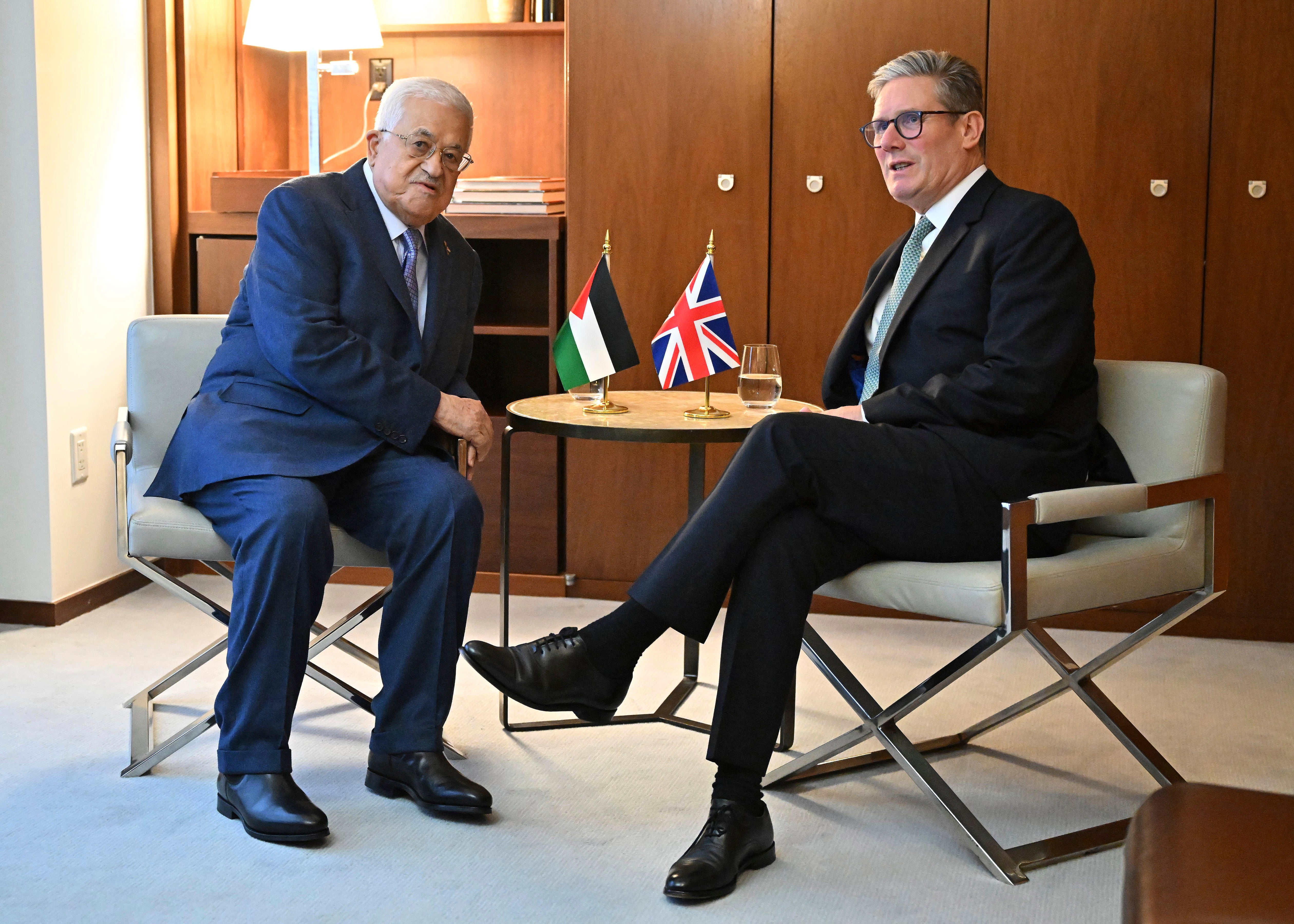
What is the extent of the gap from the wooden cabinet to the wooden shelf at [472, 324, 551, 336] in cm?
192

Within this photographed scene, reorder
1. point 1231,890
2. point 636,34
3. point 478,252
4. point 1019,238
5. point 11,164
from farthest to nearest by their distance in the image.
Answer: point 478,252 < point 636,34 < point 11,164 < point 1019,238 < point 1231,890

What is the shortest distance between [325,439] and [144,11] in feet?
7.04

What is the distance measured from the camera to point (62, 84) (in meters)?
3.53

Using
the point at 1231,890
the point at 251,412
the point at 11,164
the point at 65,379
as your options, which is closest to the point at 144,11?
the point at 11,164

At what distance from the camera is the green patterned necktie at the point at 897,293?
2635 mm

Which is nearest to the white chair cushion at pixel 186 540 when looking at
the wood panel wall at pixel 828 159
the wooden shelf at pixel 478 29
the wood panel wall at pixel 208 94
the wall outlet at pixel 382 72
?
the wood panel wall at pixel 828 159

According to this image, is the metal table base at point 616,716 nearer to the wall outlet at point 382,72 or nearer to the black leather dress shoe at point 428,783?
the black leather dress shoe at point 428,783

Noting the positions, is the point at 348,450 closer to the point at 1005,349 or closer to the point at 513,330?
the point at 1005,349

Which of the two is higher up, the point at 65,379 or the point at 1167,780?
the point at 65,379

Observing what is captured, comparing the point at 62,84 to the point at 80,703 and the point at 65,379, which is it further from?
the point at 80,703

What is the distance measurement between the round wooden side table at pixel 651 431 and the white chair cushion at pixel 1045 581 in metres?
0.42

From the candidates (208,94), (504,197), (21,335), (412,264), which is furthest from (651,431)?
(208,94)

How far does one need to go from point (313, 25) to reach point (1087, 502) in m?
2.93

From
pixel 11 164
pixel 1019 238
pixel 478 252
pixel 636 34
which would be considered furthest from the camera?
pixel 478 252
